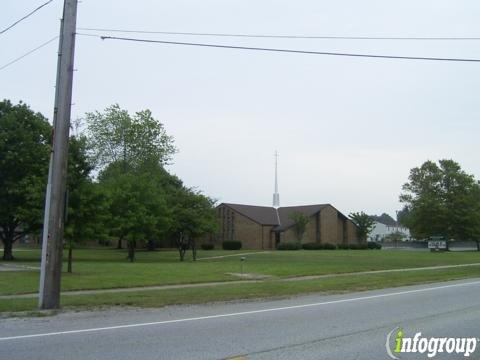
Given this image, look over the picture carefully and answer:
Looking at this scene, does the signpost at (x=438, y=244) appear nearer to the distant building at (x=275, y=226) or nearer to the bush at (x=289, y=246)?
the distant building at (x=275, y=226)

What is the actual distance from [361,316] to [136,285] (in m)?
9.68

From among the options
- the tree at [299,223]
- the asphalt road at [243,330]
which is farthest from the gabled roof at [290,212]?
the asphalt road at [243,330]

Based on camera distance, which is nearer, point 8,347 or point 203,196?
point 8,347

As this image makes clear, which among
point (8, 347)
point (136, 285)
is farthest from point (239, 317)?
point (136, 285)

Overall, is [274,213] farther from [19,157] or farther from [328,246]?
[19,157]

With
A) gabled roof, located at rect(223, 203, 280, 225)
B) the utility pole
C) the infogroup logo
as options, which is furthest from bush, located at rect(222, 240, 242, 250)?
the infogroup logo

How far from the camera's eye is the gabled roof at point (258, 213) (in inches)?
2992

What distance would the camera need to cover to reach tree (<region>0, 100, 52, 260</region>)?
3394cm

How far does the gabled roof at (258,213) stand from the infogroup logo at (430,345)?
216ft

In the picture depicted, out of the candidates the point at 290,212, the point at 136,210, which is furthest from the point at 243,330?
the point at 290,212

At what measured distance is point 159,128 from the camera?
5784cm

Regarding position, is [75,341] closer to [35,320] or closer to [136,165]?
[35,320]

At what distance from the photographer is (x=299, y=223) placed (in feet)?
242

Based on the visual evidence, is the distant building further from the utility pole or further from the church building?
the utility pole
